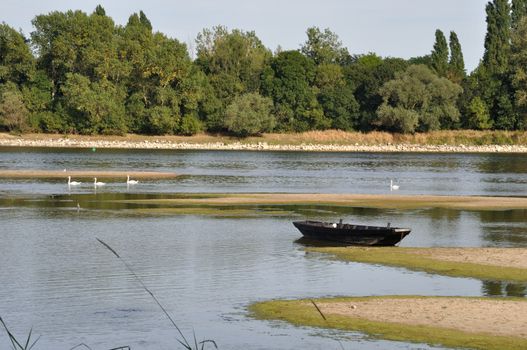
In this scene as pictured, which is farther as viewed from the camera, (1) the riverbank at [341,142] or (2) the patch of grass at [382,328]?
(1) the riverbank at [341,142]

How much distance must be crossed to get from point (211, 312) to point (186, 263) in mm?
9046

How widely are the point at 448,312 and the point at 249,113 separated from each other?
124440 mm

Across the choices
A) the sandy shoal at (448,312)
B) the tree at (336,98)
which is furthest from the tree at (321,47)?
the sandy shoal at (448,312)

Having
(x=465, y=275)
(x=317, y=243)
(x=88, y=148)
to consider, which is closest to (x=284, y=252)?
(x=317, y=243)

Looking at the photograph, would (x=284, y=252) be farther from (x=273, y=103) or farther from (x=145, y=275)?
(x=273, y=103)

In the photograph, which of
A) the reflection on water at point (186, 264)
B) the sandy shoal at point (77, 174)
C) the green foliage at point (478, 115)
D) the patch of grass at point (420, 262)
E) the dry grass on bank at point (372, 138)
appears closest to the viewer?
the reflection on water at point (186, 264)

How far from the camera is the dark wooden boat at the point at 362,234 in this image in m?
40.3

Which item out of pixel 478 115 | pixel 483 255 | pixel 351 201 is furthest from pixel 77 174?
pixel 478 115

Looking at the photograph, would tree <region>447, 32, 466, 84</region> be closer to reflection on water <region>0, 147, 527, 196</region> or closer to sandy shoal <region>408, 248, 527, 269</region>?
reflection on water <region>0, 147, 527, 196</region>

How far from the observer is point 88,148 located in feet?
497

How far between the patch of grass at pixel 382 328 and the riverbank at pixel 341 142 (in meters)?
129

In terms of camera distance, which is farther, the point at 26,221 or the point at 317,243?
the point at 26,221

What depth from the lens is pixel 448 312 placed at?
27.2 meters

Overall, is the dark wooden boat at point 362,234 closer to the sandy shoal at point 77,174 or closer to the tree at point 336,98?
the sandy shoal at point 77,174
